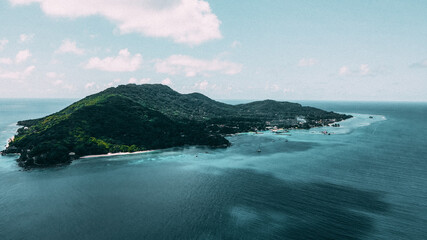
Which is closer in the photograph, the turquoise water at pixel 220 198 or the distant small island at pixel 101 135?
the turquoise water at pixel 220 198

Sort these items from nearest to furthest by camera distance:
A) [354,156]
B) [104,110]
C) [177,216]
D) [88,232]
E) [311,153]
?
[88,232] → [177,216] → [354,156] → [311,153] → [104,110]

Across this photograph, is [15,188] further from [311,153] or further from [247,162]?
[311,153]

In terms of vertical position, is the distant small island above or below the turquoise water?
above

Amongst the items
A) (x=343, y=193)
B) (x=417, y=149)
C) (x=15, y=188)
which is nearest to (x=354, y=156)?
(x=417, y=149)

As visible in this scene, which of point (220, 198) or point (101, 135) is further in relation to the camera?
point (101, 135)

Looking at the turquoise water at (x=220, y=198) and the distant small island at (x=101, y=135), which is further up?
the distant small island at (x=101, y=135)

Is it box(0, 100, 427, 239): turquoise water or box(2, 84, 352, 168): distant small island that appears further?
box(2, 84, 352, 168): distant small island

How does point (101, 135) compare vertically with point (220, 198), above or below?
above

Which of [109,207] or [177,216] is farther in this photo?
[109,207]
